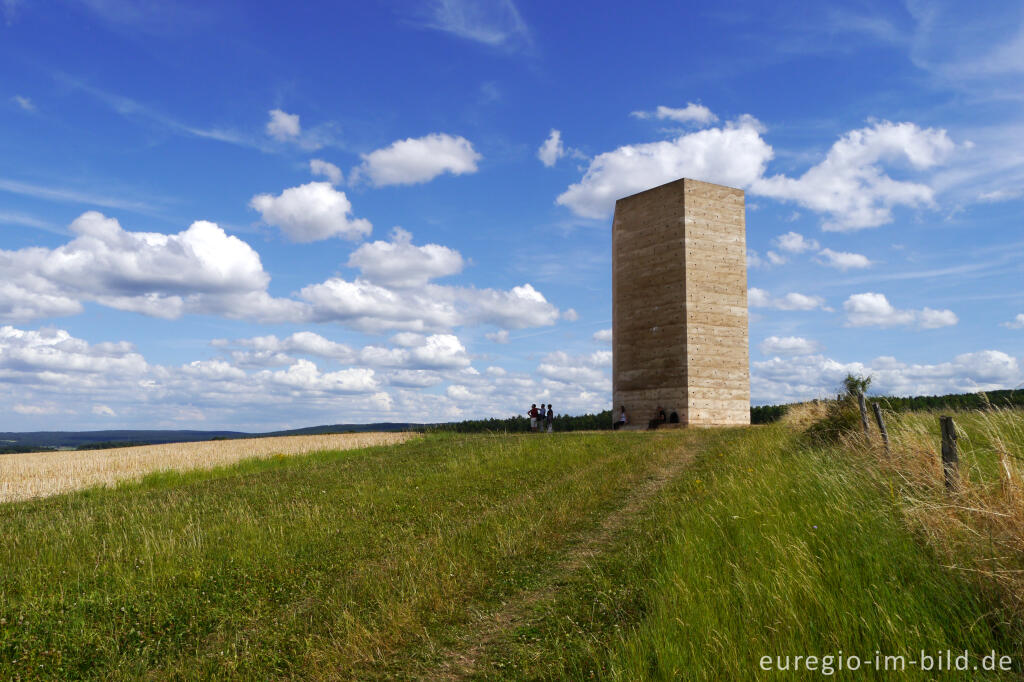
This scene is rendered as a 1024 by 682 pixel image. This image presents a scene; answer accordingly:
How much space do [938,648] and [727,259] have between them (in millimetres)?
37343

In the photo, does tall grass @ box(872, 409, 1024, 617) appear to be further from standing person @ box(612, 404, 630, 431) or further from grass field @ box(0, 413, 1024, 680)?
standing person @ box(612, 404, 630, 431)

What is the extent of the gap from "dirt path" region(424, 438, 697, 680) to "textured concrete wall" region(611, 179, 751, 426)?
26166mm

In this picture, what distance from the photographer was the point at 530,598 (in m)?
7.18

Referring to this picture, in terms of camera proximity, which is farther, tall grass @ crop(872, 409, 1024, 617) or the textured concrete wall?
→ the textured concrete wall

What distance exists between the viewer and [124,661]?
6.35 meters

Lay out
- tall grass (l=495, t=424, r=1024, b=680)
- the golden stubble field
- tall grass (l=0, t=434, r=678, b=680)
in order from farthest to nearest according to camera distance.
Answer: the golden stubble field, tall grass (l=0, t=434, r=678, b=680), tall grass (l=495, t=424, r=1024, b=680)

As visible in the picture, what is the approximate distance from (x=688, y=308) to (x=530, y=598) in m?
33.0

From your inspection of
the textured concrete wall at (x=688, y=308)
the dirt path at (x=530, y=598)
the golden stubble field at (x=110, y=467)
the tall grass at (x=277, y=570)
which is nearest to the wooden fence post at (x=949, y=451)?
the dirt path at (x=530, y=598)

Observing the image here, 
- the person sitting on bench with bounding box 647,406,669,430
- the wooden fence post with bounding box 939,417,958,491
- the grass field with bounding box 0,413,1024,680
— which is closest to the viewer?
the grass field with bounding box 0,413,1024,680

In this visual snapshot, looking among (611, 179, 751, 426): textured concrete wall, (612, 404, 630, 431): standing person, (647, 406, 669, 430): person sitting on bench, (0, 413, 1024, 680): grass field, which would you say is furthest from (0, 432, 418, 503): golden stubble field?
(611, 179, 751, 426): textured concrete wall

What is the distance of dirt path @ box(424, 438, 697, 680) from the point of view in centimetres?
575

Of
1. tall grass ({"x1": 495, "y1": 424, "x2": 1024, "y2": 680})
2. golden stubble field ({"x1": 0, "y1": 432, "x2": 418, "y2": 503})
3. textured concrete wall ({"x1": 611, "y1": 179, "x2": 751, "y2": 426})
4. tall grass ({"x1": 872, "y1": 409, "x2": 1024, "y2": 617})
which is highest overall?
textured concrete wall ({"x1": 611, "y1": 179, "x2": 751, "y2": 426})

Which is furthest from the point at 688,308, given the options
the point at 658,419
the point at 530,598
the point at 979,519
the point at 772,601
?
the point at 772,601

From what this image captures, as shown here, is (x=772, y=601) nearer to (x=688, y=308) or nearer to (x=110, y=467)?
(x=110, y=467)
